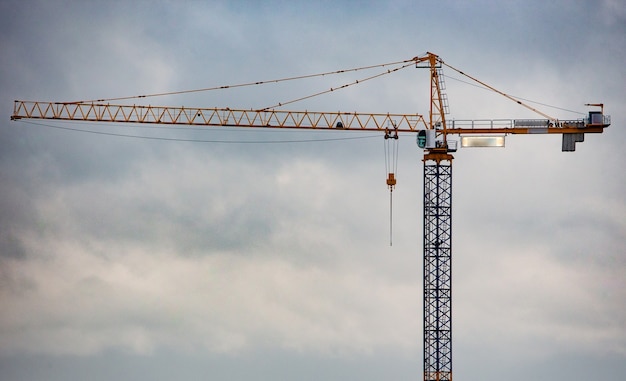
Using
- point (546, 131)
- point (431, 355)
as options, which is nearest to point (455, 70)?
point (546, 131)

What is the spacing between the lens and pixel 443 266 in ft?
621

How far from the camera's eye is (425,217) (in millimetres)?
189625

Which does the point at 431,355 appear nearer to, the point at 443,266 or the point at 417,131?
the point at 443,266

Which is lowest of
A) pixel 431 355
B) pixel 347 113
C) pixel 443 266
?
pixel 431 355

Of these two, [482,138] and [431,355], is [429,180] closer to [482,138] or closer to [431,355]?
[482,138]

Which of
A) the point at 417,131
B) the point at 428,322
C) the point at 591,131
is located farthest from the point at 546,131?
the point at 428,322

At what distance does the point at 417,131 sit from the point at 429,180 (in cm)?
1173

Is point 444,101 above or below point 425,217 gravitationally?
above

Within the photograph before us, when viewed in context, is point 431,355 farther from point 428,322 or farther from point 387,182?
point 387,182

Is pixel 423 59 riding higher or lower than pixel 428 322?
higher

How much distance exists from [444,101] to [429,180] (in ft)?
49.0

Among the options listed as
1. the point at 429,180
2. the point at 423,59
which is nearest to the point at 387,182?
the point at 429,180

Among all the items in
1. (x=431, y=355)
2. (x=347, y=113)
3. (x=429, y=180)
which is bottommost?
(x=431, y=355)

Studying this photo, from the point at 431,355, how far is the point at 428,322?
5.24 metres
